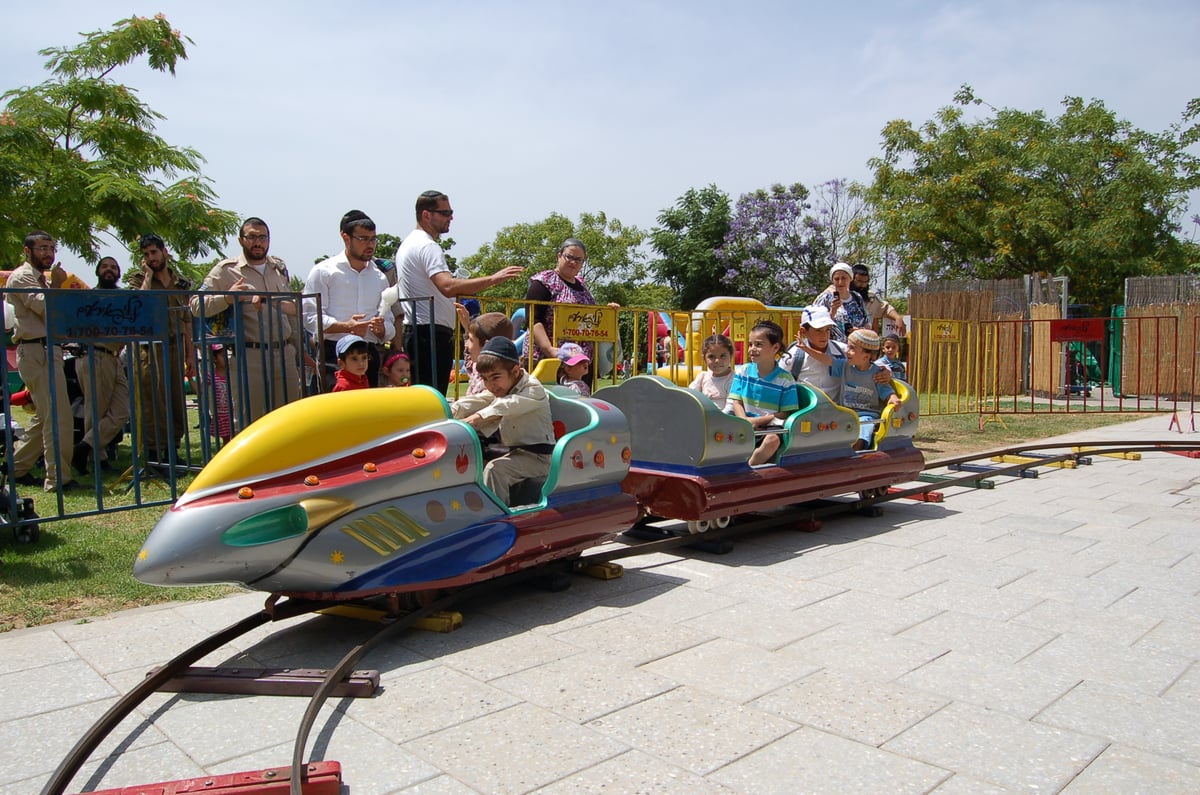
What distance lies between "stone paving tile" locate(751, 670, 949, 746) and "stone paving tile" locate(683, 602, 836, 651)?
1.51ft

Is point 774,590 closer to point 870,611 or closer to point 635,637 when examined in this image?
point 870,611

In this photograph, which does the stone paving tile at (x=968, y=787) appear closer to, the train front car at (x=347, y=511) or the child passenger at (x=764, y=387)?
the train front car at (x=347, y=511)

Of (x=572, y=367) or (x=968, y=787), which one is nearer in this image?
(x=968, y=787)

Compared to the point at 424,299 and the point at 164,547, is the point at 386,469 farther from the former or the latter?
the point at 424,299

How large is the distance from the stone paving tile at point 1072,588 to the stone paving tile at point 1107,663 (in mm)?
671

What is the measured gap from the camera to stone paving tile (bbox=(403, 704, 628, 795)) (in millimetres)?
2705

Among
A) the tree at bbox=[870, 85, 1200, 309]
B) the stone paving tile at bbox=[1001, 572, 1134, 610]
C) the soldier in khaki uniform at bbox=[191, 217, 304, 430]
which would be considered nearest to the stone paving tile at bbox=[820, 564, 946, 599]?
the stone paving tile at bbox=[1001, 572, 1134, 610]

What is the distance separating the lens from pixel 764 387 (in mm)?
6348

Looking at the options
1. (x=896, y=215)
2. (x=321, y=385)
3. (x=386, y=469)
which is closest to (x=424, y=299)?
(x=321, y=385)

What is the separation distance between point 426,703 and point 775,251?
3411 centimetres

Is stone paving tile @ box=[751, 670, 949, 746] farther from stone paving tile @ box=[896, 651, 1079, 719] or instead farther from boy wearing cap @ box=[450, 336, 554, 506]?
boy wearing cap @ box=[450, 336, 554, 506]

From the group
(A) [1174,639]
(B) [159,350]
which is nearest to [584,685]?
(A) [1174,639]

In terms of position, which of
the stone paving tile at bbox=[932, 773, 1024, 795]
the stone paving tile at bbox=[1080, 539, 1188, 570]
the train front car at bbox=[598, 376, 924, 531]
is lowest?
the stone paving tile at bbox=[1080, 539, 1188, 570]

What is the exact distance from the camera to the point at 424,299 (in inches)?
243
